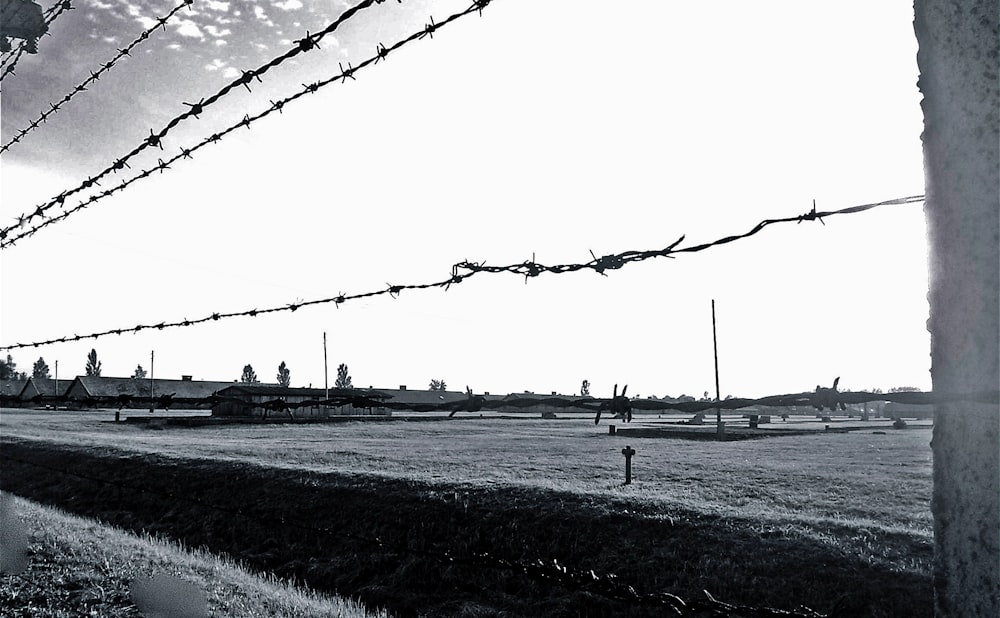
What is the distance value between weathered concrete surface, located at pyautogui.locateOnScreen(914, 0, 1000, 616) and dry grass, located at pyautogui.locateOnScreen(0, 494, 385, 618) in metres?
6.07

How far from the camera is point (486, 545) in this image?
7.92m

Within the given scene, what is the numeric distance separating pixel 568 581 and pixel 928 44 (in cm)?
215

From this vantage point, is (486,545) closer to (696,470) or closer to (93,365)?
(696,470)

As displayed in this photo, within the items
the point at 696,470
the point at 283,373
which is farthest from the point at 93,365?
the point at 696,470

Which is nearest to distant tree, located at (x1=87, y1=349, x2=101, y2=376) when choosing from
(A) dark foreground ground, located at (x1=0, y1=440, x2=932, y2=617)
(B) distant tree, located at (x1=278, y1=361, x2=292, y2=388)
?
(B) distant tree, located at (x1=278, y1=361, x2=292, y2=388)

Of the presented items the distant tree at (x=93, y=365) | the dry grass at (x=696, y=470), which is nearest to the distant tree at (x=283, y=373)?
the distant tree at (x=93, y=365)

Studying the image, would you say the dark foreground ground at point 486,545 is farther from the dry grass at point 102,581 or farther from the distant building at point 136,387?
the distant building at point 136,387

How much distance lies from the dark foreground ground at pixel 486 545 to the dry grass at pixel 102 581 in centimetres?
86

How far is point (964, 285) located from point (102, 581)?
747 cm

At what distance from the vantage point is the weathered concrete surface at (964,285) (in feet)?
5.71

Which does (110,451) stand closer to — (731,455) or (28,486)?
(28,486)

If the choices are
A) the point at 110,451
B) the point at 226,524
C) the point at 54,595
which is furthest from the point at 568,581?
the point at 110,451

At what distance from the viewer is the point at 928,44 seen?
6.22ft

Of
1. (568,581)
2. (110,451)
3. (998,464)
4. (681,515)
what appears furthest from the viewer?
(110,451)
